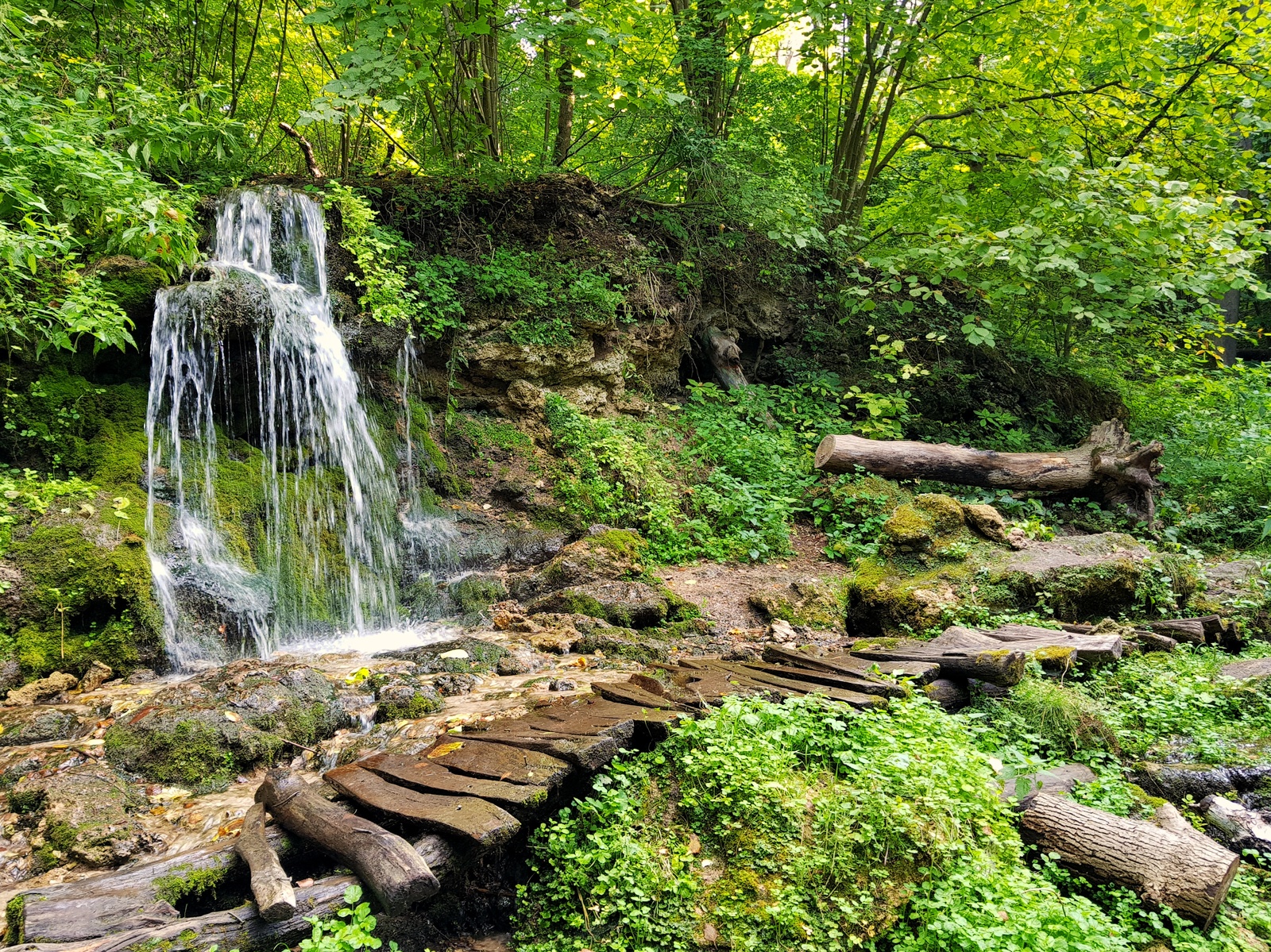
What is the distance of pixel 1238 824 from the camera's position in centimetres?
356

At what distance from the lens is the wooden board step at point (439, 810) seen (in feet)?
8.84

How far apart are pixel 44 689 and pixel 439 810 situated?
3.78 metres

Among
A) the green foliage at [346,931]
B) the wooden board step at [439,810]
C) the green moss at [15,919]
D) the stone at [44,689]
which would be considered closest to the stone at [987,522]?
the wooden board step at [439,810]

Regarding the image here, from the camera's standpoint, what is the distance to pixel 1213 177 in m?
9.94

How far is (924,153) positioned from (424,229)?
30.1ft

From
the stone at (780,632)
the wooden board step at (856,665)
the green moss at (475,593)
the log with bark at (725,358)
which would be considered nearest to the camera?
the wooden board step at (856,665)

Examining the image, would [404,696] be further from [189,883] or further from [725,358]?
[725,358]

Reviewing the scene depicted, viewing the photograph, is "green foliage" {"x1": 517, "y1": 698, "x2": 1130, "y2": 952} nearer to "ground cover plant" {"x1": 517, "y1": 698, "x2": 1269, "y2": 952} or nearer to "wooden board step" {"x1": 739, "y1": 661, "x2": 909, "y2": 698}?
"ground cover plant" {"x1": 517, "y1": 698, "x2": 1269, "y2": 952}

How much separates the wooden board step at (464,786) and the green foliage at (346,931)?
550mm

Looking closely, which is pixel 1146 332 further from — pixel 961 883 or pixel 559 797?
pixel 559 797

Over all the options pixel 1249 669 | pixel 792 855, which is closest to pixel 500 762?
pixel 792 855

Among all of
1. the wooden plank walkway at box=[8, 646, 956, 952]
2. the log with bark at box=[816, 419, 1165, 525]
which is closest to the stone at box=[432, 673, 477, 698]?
the wooden plank walkway at box=[8, 646, 956, 952]

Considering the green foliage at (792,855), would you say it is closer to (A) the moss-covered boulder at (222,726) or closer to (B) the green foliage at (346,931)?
(B) the green foliage at (346,931)

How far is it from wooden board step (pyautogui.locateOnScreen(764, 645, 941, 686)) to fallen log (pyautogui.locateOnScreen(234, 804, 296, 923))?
128 inches
